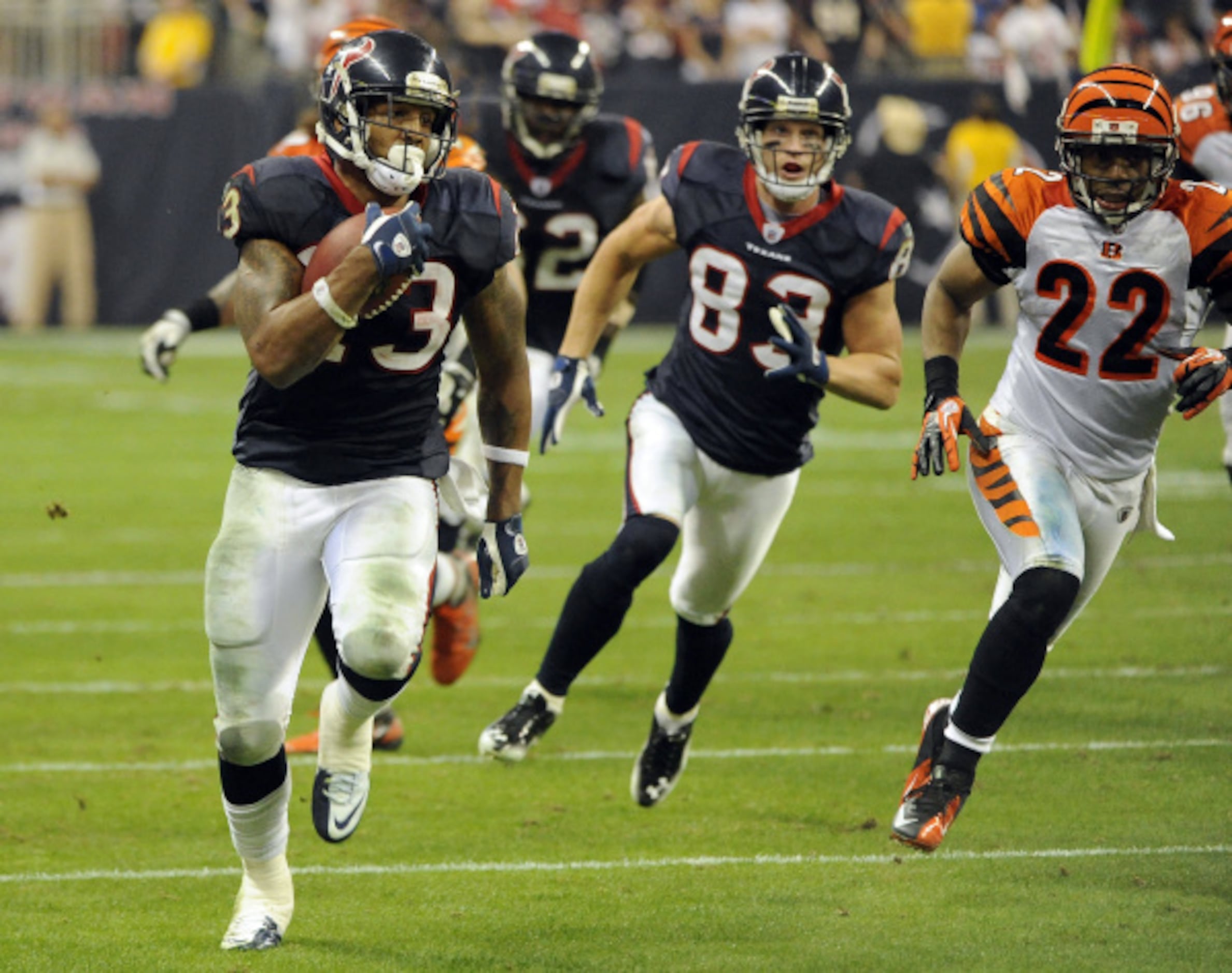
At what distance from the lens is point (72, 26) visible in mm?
18031

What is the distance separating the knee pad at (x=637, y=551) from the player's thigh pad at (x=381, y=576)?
973 millimetres

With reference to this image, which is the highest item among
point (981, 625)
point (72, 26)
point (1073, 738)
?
point (1073, 738)

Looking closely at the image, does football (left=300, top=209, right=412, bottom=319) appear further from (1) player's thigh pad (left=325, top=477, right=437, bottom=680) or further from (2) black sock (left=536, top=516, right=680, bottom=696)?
(2) black sock (left=536, top=516, right=680, bottom=696)

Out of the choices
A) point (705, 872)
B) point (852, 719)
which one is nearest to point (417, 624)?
point (705, 872)

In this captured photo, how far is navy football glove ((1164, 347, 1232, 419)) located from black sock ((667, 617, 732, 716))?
5.10 feet

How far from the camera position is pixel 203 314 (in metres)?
5.79

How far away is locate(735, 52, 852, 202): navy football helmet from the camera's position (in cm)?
511

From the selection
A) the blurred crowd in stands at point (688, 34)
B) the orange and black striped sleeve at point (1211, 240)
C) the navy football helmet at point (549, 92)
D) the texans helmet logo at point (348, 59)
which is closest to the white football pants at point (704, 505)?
the orange and black striped sleeve at point (1211, 240)

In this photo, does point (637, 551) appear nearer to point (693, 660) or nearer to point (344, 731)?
point (693, 660)

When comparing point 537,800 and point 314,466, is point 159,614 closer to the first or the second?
point 537,800

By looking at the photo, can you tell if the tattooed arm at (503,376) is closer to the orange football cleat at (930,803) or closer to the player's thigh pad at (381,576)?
the player's thigh pad at (381,576)

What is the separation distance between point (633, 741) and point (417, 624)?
2141mm

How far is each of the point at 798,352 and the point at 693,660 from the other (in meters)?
1.07

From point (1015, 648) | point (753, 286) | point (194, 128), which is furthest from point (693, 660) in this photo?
point (194, 128)
